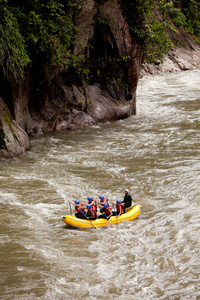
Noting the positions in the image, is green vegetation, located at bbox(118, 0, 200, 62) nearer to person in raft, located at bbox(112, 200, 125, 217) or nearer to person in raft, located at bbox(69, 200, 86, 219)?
person in raft, located at bbox(112, 200, 125, 217)

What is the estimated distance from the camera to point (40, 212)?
9.23 metres

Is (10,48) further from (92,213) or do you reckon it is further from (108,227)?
(108,227)

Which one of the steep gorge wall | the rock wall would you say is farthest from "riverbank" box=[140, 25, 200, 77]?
the rock wall

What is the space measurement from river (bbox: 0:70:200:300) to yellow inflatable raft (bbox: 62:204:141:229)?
0.18 meters

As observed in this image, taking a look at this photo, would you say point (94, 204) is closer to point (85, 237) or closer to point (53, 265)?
point (85, 237)

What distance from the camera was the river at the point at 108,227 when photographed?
21.0ft

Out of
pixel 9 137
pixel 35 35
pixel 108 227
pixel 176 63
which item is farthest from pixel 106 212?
pixel 176 63

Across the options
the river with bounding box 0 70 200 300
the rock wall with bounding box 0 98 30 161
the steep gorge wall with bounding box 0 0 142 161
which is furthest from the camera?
the steep gorge wall with bounding box 0 0 142 161

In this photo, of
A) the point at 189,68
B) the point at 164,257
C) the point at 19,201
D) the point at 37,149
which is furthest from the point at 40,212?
the point at 189,68

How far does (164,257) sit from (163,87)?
22414mm

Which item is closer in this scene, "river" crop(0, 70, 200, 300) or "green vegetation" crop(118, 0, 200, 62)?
"river" crop(0, 70, 200, 300)

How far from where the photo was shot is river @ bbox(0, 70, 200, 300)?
6.41 metres

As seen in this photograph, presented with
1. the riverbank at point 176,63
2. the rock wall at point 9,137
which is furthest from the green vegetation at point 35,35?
the riverbank at point 176,63

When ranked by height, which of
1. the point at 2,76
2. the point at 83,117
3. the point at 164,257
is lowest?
the point at 164,257
